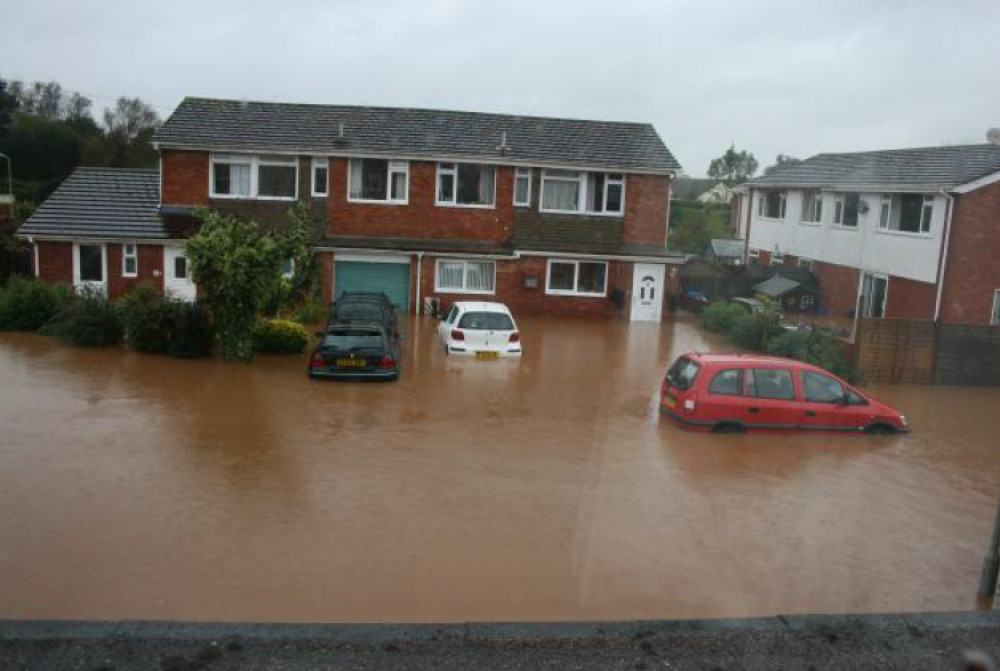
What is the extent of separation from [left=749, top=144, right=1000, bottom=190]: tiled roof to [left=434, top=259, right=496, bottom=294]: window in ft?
36.5

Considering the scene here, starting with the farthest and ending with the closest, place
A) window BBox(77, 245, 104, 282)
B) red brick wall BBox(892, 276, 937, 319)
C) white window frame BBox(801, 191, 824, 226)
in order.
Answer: white window frame BBox(801, 191, 824, 226), window BBox(77, 245, 104, 282), red brick wall BBox(892, 276, 937, 319)

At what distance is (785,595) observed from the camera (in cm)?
884

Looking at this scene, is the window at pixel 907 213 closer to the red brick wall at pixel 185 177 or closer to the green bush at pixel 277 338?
the green bush at pixel 277 338

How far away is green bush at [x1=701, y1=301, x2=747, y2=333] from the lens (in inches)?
1013

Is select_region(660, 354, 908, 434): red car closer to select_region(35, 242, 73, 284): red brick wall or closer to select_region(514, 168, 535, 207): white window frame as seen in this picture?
select_region(514, 168, 535, 207): white window frame

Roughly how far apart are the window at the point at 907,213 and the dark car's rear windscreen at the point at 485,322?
11.7m

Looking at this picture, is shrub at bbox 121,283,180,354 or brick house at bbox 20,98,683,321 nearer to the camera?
shrub at bbox 121,283,180,354

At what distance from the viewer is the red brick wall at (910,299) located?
80.9 ft

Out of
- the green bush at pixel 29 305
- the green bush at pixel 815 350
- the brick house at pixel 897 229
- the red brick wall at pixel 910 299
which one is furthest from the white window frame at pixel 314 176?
the red brick wall at pixel 910 299

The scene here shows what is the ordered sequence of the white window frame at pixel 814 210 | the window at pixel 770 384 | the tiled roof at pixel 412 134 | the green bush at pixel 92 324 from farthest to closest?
1. the white window frame at pixel 814 210
2. the tiled roof at pixel 412 134
3. the green bush at pixel 92 324
4. the window at pixel 770 384

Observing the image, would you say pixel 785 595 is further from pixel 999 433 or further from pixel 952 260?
pixel 952 260

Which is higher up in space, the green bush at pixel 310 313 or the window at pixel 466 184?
the window at pixel 466 184

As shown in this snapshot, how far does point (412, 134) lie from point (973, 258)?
15422mm

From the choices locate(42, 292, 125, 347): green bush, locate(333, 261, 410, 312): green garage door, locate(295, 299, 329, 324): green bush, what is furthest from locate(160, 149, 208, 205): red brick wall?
locate(42, 292, 125, 347): green bush
